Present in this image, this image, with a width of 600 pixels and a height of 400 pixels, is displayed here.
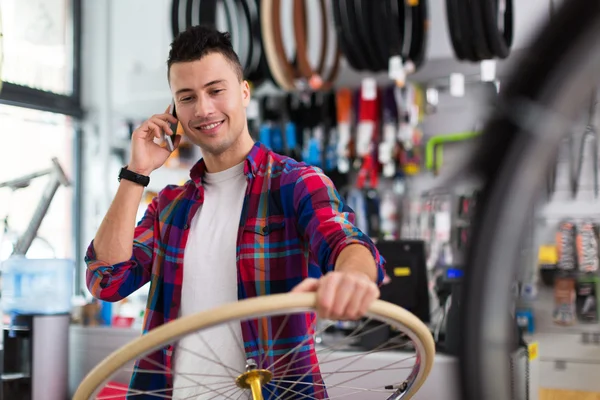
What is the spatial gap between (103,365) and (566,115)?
0.65 metres

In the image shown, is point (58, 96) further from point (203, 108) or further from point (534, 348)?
point (534, 348)

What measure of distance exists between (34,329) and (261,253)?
2379 millimetres

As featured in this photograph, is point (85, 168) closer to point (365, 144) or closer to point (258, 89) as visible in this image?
point (258, 89)

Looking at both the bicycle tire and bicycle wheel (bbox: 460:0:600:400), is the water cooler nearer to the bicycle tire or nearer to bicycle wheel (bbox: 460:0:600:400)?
the bicycle tire

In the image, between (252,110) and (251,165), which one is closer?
(251,165)

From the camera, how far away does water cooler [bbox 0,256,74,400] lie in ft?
11.0

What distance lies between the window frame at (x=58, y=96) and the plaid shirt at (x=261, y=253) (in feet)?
12.9

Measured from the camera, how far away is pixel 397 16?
169 inches

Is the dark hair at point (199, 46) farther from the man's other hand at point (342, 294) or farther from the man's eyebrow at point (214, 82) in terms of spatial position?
the man's other hand at point (342, 294)

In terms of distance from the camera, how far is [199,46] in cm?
151

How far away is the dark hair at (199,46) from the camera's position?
4.97ft

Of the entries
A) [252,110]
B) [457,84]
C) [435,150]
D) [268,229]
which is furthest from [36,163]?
[268,229]

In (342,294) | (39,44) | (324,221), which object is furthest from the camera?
(39,44)

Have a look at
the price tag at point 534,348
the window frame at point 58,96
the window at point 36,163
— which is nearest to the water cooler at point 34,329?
the window at point 36,163
